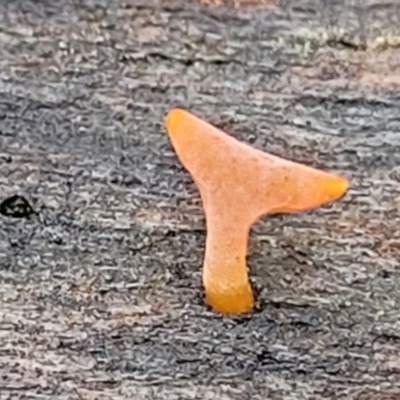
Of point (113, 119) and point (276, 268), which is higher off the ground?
point (113, 119)

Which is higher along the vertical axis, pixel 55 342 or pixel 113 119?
pixel 113 119

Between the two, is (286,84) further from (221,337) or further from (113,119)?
(221,337)

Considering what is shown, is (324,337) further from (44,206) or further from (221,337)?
(44,206)

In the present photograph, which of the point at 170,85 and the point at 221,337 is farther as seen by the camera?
the point at 221,337

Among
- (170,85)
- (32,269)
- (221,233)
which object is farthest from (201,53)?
(32,269)

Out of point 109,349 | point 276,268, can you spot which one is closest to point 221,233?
point 276,268

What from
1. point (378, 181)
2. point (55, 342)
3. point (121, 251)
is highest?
point (378, 181)
